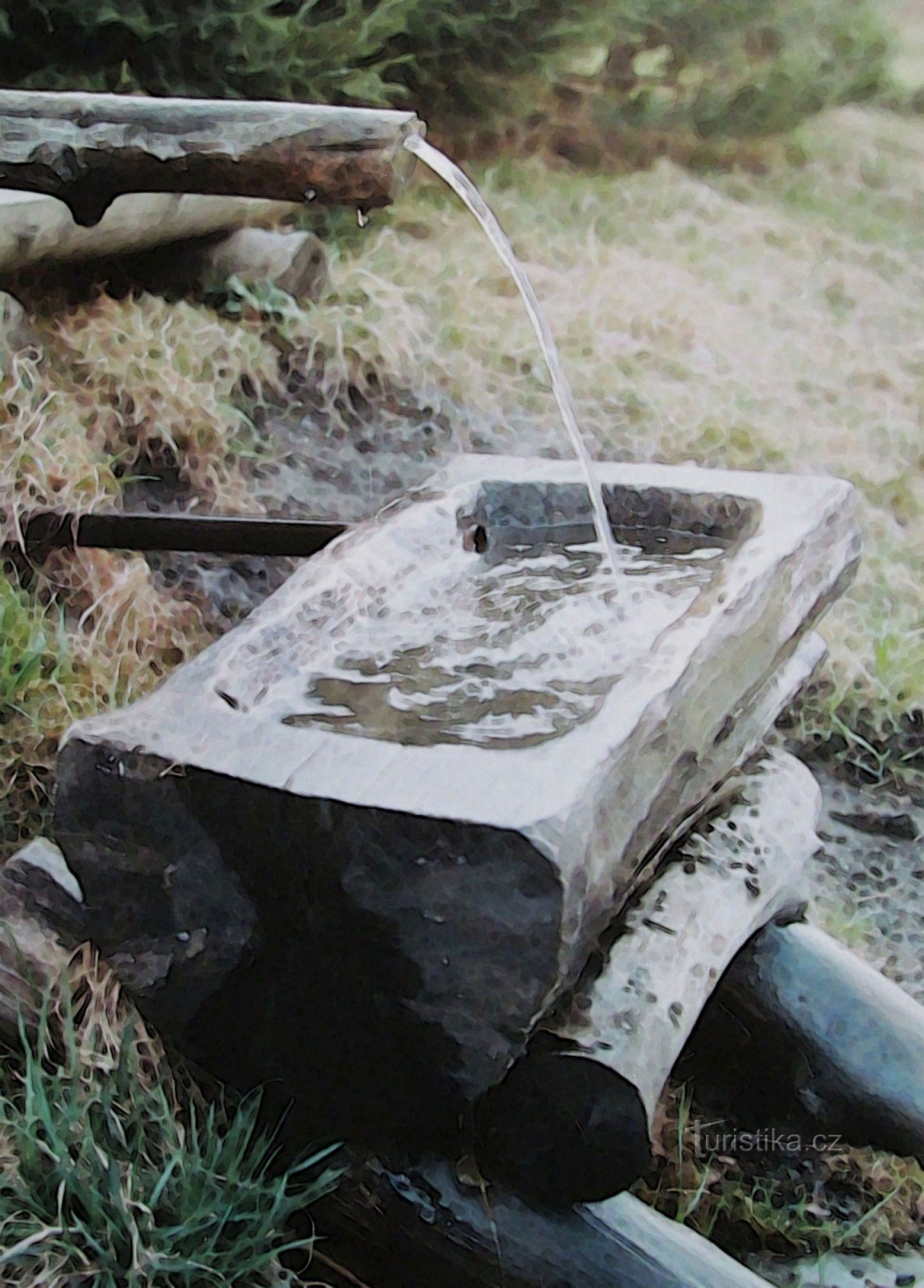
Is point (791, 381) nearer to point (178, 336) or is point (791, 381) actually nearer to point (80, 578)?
point (178, 336)

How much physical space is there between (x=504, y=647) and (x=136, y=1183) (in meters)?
0.64

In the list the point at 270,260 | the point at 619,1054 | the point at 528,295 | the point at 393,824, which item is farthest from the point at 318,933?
the point at 270,260

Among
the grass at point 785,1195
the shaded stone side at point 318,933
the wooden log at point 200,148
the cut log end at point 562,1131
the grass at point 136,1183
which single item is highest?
the wooden log at point 200,148

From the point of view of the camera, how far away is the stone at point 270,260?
273cm

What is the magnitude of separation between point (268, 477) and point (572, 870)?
5.38 feet

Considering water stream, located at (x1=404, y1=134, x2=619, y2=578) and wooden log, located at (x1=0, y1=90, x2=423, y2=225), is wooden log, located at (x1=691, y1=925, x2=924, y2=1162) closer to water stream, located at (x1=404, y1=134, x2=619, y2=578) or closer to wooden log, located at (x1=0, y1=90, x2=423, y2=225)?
water stream, located at (x1=404, y1=134, x2=619, y2=578)

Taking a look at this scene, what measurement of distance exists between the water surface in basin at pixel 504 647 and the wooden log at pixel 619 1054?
21 cm

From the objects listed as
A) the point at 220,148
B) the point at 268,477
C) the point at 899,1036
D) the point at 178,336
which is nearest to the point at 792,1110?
the point at 899,1036

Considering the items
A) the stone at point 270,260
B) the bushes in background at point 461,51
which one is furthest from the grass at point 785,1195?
the bushes in background at point 461,51

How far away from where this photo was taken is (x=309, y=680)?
1342mm

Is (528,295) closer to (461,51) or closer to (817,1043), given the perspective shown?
(817,1043)

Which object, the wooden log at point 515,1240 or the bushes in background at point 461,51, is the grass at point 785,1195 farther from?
the bushes in background at point 461,51

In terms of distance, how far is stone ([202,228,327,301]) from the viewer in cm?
273

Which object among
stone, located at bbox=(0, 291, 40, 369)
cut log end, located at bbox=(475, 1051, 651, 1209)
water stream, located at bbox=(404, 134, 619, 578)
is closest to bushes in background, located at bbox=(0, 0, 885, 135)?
stone, located at bbox=(0, 291, 40, 369)
